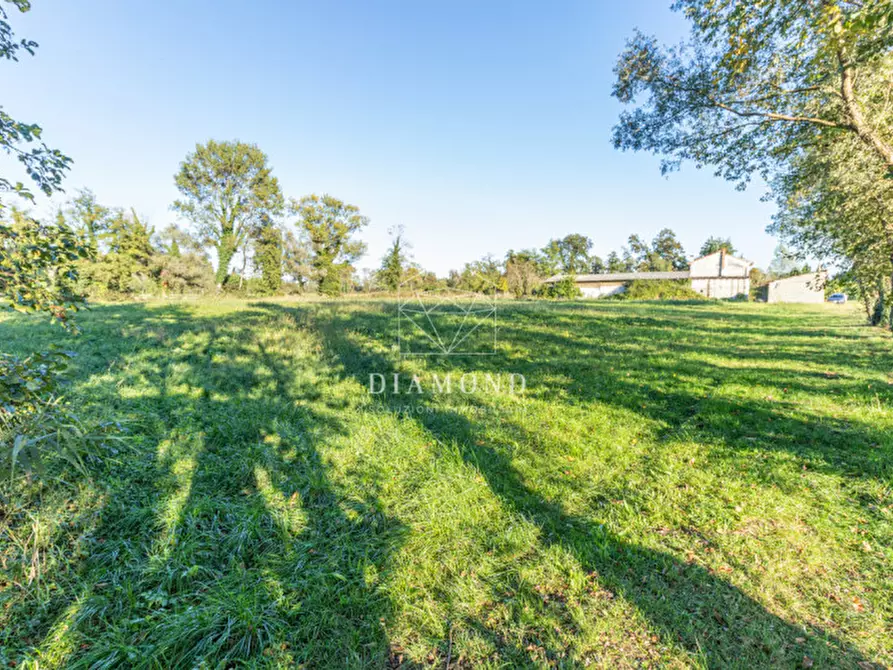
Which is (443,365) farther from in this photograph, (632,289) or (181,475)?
(632,289)

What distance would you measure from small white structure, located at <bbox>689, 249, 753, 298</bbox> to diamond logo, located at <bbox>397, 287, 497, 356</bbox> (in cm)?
5505

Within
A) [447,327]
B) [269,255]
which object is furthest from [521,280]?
[447,327]

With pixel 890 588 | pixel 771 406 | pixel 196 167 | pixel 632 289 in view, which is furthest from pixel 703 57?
pixel 196 167

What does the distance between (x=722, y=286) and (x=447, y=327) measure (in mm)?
62109

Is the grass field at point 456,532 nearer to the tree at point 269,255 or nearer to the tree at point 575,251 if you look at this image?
the tree at point 269,255

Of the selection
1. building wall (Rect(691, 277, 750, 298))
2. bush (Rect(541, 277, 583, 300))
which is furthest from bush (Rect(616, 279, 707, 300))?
building wall (Rect(691, 277, 750, 298))

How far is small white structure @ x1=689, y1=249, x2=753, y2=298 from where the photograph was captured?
54.0m

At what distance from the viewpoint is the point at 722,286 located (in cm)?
5491

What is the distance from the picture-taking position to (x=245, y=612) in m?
2.15

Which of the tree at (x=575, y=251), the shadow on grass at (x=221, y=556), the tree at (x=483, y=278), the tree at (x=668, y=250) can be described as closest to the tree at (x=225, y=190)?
the tree at (x=483, y=278)

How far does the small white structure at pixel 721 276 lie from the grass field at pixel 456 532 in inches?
2390

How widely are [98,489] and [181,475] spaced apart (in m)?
0.60

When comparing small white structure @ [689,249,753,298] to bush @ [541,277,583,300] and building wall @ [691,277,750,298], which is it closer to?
building wall @ [691,277,750,298]

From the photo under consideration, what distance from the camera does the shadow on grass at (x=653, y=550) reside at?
204cm
